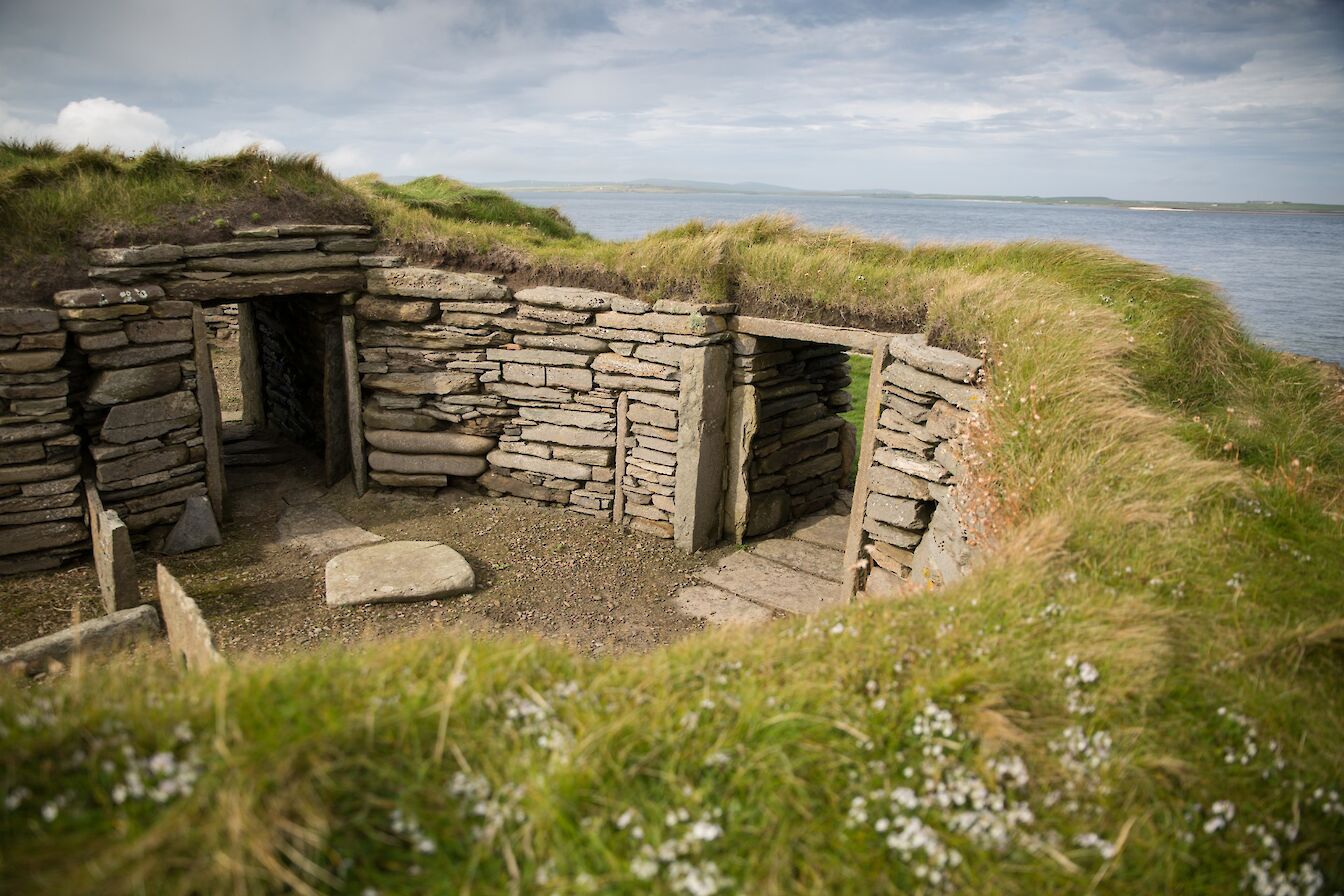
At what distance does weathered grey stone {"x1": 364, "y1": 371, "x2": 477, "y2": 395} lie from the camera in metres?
8.45

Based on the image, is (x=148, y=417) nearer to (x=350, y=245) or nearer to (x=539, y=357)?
(x=350, y=245)

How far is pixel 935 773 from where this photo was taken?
2.43m

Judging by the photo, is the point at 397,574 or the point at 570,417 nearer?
the point at 397,574

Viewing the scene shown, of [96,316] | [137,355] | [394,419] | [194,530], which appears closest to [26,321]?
[96,316]

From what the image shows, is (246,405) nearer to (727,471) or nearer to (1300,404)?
(727,471)

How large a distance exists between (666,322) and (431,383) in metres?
2.58

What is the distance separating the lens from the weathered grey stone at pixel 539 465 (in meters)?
8.45

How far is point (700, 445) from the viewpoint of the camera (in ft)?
25.8

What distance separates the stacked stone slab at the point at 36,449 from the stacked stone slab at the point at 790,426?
5774mm

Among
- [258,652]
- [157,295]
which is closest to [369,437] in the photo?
[157,295]

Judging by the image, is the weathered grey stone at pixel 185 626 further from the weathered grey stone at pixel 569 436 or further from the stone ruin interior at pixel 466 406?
the weathered grey stone at pixel 569 436

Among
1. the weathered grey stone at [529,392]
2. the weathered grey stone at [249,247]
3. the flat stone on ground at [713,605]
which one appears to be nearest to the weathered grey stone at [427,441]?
the weathered grey stone at [529,392]

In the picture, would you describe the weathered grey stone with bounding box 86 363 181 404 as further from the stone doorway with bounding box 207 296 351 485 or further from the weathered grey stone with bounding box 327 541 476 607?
the weathered grey stone with bounding box 327 541 476 607

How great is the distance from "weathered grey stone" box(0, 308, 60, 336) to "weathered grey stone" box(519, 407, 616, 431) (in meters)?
3.96
